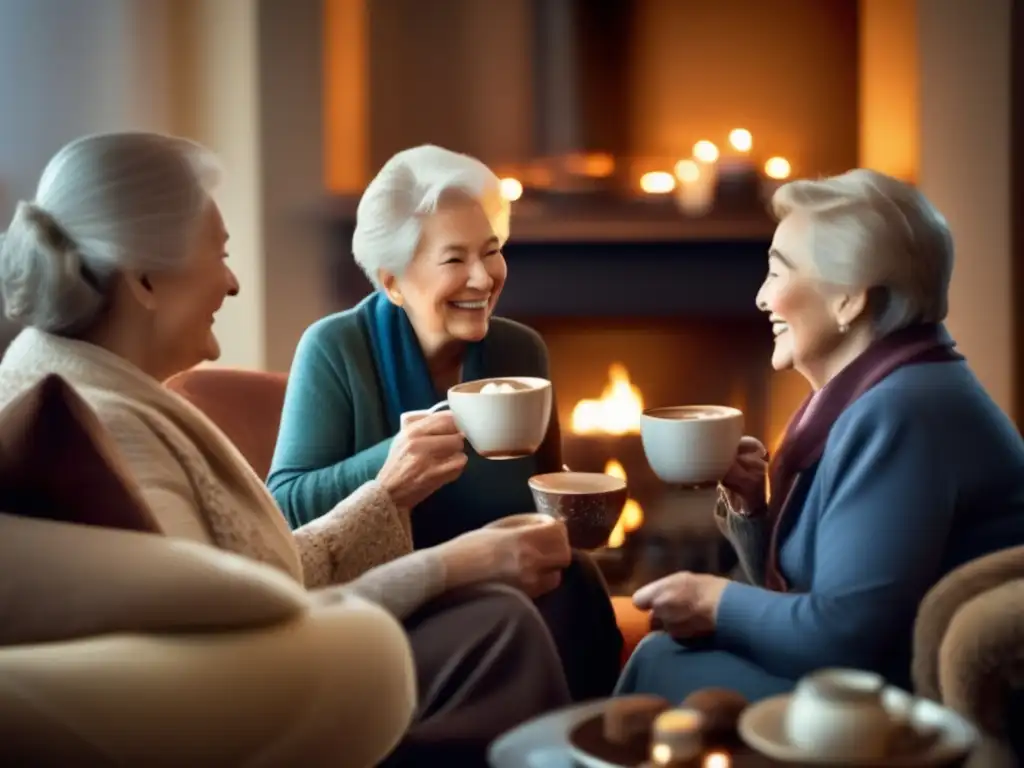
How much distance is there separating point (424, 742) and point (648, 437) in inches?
15.5

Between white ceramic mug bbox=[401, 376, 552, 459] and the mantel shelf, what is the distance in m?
1.48

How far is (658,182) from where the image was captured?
3.18 metres

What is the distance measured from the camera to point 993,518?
145 cm

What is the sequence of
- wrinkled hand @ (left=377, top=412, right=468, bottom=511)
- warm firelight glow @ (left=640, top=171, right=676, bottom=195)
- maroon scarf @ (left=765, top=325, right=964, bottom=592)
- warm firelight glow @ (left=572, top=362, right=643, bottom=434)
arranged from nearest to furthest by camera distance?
maroon scarf @ (left=765, top=325, right=964, bottom=592)
wrinkled hand @ (left=377, top=412, right=468, bottom=511)
warm firelight glow @ (left=572, top=362, right=643, bottom=434)
warm firelight glow @ (left=640, top=171, right=676, bottom=195)

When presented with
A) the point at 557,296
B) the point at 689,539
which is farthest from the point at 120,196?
the point at 557,296

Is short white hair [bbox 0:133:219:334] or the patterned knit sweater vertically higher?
short white hair [bbox 0:133:219:334]

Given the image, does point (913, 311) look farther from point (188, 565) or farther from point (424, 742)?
point (188, 565)

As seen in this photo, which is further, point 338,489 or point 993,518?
point 338,489

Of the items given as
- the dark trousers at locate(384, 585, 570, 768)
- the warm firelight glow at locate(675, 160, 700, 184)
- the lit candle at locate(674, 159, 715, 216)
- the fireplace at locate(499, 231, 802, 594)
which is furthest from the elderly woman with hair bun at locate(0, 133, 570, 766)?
the warm firelight glow at locate(675, 160, 700, 184)

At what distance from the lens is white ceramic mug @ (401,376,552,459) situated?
59.1 inches

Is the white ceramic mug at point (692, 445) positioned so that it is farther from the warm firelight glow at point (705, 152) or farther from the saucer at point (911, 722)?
the warm firelight glow at point (705, 152)

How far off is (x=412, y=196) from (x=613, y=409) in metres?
1.41

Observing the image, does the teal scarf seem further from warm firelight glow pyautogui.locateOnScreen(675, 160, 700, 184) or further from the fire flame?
warm firelight glow pyautogui.locateOnScreen(675, 160, 700, 184)

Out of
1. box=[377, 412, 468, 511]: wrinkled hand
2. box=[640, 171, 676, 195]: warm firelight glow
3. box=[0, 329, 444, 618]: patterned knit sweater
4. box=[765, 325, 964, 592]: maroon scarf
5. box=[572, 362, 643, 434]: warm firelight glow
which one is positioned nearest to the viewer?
box=[0, 329, 444, 618]: patterned knit sweater
